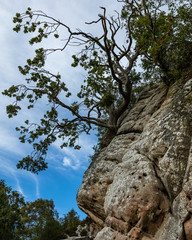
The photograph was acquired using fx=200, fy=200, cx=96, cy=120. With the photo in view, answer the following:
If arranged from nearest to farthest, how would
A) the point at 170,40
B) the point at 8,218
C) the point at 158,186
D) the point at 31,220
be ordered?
1. the point at 158,186
2. the point at 170,40
3. the point at 8,218
4. the point at 31,220

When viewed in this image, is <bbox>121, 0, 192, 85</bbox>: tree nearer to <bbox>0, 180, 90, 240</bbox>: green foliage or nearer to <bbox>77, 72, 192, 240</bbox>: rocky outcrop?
<bbox>77, 72, 192, 240</bbox>: rocky outcrop

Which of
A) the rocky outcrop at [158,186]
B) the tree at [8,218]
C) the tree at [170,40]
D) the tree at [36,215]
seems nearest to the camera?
the rocky outcrop at [158,186]

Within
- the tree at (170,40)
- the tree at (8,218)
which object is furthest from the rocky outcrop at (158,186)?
the tree at (8,218)

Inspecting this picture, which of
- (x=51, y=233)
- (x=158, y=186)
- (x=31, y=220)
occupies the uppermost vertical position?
(x=31, y=220)

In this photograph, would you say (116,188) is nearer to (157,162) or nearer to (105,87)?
(157,162)

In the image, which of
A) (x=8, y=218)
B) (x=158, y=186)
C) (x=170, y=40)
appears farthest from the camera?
(x=8, y=218)

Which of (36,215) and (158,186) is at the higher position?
(36,215)

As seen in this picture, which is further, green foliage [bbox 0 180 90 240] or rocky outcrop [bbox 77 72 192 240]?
green foliage [bbox 0 180 90 240]

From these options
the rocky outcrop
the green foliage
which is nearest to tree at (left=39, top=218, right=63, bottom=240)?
the green foliage

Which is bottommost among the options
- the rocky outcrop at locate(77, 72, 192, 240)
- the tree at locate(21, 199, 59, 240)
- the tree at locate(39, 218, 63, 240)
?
the rocky outcrop at locate(77, 72, 192, 240)

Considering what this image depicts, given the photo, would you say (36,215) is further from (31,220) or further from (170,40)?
(170,40)

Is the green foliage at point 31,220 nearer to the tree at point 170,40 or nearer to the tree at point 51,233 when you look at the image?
the tree at point 51,233

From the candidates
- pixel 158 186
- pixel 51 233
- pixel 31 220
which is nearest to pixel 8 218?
pixel 51 233

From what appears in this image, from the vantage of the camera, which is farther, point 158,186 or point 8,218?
point 8,218
